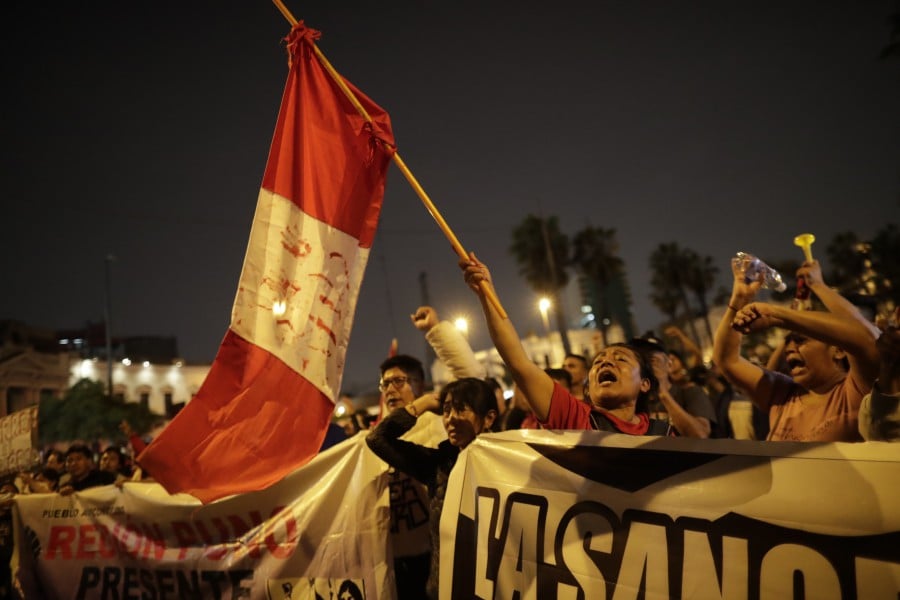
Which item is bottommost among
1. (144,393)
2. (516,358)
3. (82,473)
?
(144,393)

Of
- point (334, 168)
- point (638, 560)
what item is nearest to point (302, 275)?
point (334, 168)

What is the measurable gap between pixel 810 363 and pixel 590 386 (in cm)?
123

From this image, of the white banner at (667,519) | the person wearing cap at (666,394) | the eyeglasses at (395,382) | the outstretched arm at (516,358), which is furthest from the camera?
the eyeglasses at (395,382)

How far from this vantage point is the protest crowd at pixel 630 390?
2.44 metres

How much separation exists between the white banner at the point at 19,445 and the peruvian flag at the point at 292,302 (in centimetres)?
278

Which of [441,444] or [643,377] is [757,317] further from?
[441,444]

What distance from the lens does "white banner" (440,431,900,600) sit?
5.62 feet

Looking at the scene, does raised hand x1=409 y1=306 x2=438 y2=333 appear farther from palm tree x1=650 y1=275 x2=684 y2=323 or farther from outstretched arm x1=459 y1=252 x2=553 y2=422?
palm tree x1=650 y1=275 x2=684 y2=323

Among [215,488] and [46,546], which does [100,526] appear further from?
[215,488]

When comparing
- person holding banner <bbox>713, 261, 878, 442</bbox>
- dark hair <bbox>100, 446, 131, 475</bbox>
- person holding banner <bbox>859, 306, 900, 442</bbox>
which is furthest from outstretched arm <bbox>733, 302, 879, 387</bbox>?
dark hair <bbox>100, 446, 131, 475</bbox>

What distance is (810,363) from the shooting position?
9.76 ft

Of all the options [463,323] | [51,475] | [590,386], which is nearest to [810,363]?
[590,386]

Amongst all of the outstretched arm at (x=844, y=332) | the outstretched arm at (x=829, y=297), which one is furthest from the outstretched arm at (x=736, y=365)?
the outstretched arm at (x=844, y=332)

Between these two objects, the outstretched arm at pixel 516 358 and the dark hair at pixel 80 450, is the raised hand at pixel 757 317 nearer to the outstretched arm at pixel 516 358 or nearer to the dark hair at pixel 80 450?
the outstretched arm at pixel 516 358
